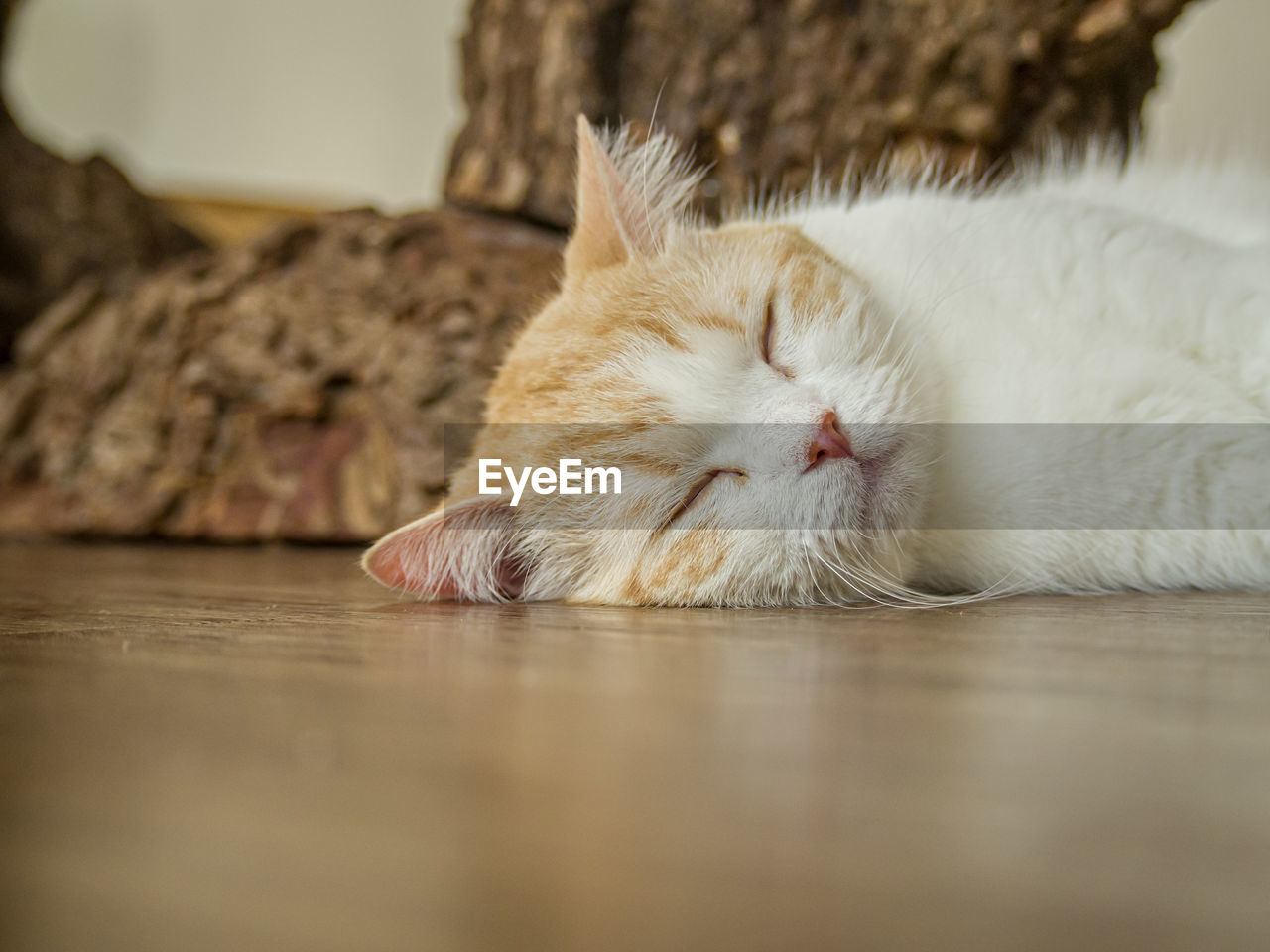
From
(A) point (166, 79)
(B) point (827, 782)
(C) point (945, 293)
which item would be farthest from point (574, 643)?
(A) point (166, 79)

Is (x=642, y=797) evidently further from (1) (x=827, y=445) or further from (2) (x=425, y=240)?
(2) (x=425, y=240)

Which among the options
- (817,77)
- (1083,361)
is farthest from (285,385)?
(1083,361)

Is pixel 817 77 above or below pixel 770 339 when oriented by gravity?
above

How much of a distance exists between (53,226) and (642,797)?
337 cm

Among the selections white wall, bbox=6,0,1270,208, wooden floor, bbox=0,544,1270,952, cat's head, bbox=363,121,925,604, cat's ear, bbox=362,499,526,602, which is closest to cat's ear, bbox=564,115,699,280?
cat's head, bbox=363,121,925,604

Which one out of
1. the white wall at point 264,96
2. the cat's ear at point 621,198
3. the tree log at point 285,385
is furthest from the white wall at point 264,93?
the cat's ear at point 621,198

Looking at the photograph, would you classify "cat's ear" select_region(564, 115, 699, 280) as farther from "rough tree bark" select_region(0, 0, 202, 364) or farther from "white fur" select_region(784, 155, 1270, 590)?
"rough tree bark" select_region(0, 0, 202, 364)

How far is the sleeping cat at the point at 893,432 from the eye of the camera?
1099 millimetres

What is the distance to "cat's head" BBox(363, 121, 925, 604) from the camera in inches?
42.7

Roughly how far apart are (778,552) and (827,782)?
2.42 feet

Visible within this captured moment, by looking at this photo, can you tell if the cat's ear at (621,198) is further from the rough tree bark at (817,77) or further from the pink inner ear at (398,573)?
the pink inner ear at (398,573)

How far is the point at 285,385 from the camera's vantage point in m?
2.24

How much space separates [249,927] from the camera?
25 cm

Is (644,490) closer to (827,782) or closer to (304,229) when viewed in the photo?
(827,782)
